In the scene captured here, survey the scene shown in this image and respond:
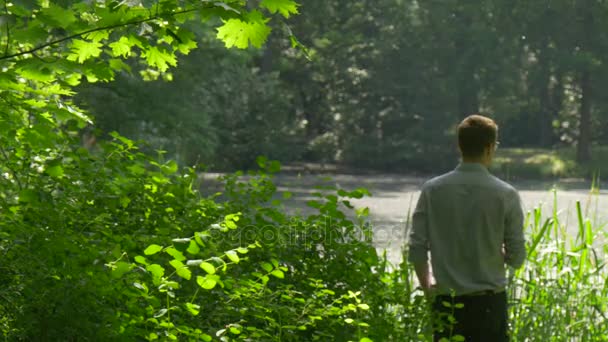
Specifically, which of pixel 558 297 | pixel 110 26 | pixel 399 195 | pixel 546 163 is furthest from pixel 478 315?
pixel 546 163

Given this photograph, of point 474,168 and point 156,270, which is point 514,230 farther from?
point 156,270

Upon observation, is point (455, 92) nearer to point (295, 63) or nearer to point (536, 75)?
point (536, 75)

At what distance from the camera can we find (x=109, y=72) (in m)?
3.50

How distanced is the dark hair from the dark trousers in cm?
60

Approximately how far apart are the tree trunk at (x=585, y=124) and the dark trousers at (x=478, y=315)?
38.2 meters

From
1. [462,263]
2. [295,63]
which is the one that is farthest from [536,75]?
[462,263]

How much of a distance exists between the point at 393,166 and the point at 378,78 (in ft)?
16.3

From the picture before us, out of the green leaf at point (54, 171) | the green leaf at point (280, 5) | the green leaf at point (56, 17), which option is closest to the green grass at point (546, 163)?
the green leaf at point (54, 171)

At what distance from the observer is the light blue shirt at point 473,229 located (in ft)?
14.1

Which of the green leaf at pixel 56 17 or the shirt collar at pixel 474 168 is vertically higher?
the green leaf at pixel 56 17

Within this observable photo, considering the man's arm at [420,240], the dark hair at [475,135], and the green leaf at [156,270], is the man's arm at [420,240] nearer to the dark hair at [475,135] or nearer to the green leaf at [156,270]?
the dark hair at [475,135]

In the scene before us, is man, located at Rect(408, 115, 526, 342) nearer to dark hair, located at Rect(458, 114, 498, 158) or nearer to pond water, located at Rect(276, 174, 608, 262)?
dark hair, located at Rect(458, 114, 498, 158)

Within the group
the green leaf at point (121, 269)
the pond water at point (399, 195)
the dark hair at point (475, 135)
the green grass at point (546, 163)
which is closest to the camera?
the green leaf at point (121, 269)

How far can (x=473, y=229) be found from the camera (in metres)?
4.32
